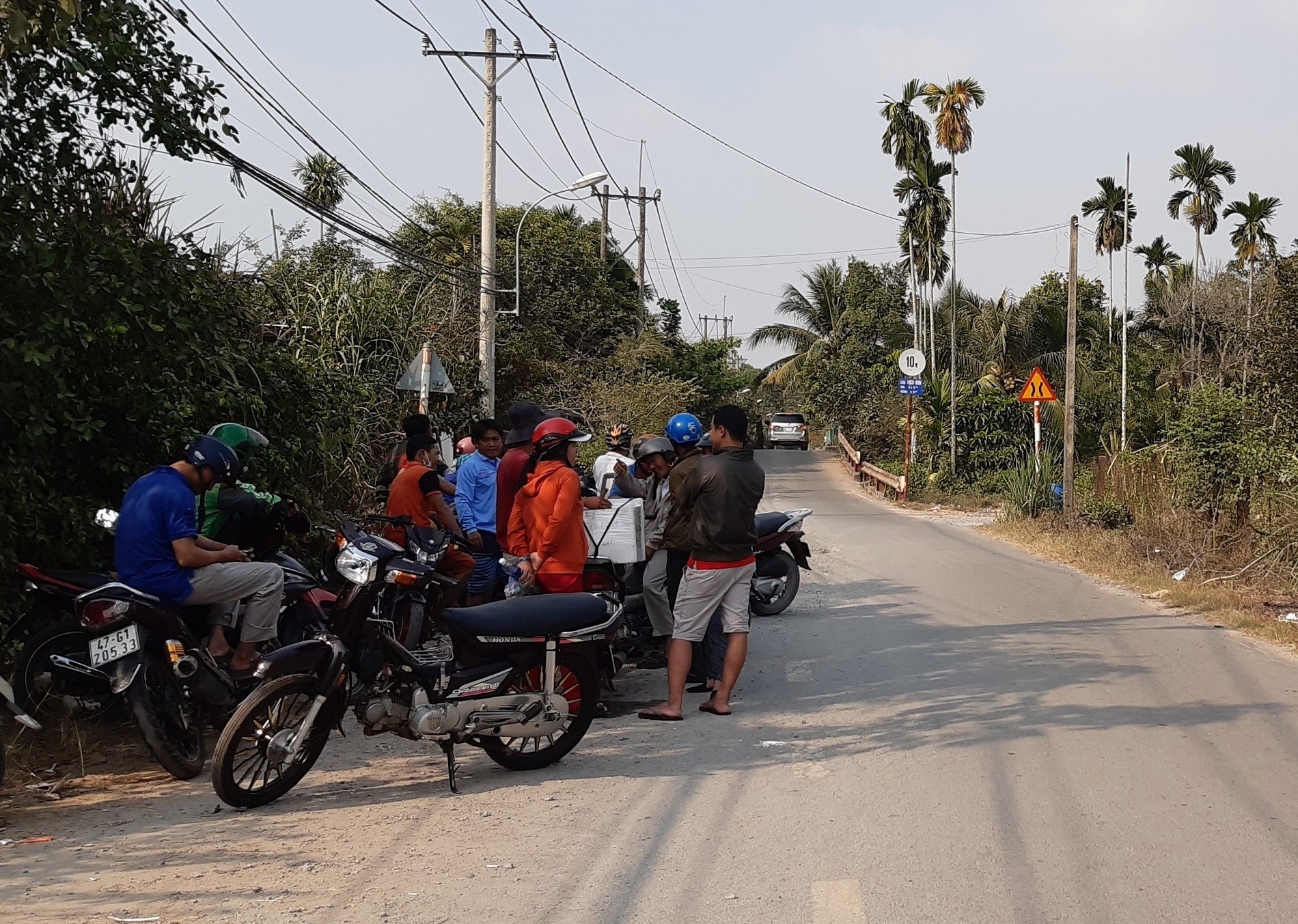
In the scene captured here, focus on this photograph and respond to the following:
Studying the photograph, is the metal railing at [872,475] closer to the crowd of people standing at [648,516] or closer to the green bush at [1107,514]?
the green bush at [1107,514]

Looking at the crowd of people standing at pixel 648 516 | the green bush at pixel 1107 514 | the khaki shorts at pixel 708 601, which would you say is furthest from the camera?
the green bush at pixel 1107 514

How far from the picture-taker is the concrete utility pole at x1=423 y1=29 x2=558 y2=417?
2019 cm

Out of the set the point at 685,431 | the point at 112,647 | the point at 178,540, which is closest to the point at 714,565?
the point at 685,431

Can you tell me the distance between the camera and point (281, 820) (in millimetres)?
5699

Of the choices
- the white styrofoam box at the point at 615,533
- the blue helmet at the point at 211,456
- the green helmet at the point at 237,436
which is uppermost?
the green helmet at the point at 237,436

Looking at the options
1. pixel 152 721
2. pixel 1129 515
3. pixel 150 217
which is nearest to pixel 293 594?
pixel 152 721

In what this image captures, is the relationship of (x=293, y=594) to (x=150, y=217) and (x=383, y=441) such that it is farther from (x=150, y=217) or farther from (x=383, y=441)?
(x=383, y=441)

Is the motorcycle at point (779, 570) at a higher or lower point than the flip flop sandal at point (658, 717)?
higher

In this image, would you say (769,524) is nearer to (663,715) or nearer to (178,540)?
(663,715)

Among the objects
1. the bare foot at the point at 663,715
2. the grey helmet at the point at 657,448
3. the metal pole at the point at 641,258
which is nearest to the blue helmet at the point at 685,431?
the grey helmet at the point at 657,448

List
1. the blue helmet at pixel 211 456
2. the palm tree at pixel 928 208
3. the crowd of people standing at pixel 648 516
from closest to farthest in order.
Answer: the blue helmet at pixel 211 456, the crowd of people standing at pixel 648 516, the palm tree at pixel 928 208

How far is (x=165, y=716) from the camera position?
6.34 meters

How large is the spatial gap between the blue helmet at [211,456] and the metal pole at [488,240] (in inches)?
524

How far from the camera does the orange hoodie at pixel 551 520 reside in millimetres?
7414
